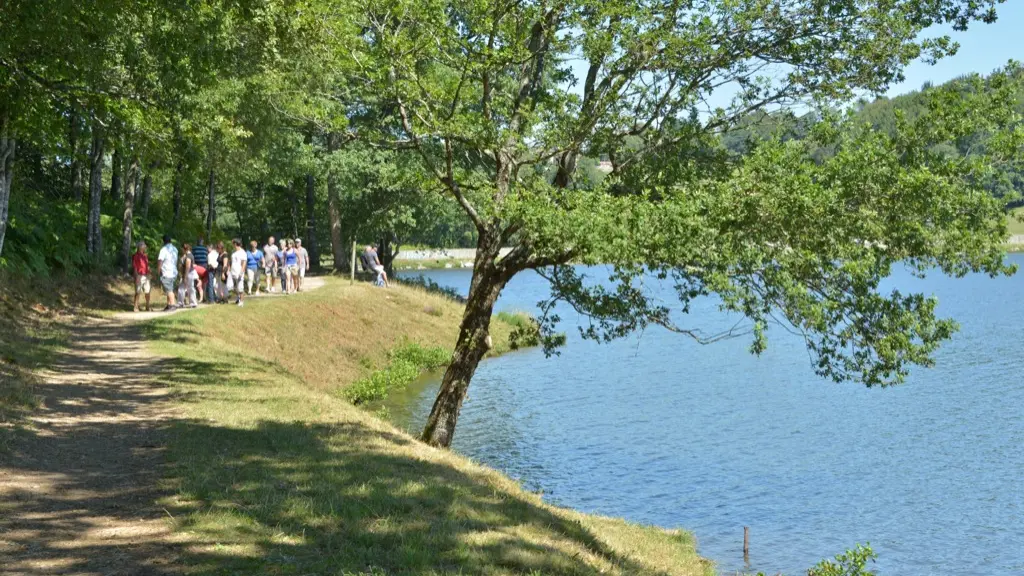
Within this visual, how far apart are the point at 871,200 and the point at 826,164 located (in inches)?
30.1

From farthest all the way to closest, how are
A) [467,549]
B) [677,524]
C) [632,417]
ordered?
1. [632,417]
2. [677,524]
3. [467,549]

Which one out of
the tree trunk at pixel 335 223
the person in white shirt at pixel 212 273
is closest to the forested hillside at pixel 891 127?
the person in white shirt at pixel 212 273

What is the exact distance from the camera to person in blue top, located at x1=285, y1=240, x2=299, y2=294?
34875 millimetres

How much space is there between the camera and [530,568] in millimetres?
8781

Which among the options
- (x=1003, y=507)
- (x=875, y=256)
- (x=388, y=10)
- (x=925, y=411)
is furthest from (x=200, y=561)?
(x=925, y=411)

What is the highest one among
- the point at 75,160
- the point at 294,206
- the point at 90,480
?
the point at 75,160

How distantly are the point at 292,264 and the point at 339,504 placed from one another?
26.3 metres

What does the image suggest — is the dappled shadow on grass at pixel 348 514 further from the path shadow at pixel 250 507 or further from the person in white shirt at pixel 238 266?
the person in white shirt at pixel 238 266

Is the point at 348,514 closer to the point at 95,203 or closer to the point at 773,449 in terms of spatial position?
the point at 773,449

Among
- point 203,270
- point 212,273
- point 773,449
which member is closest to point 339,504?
point 773,449

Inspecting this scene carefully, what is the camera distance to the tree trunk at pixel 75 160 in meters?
26.3

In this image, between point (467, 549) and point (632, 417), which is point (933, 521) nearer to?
point (632, 417)

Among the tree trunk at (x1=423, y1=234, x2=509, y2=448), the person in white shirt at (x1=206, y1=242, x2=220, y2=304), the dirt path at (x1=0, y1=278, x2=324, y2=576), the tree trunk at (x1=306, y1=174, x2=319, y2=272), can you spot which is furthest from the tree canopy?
the tree trunk at (x1=306, y1=174, x2=319, y2=272)

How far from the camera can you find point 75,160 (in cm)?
3234
